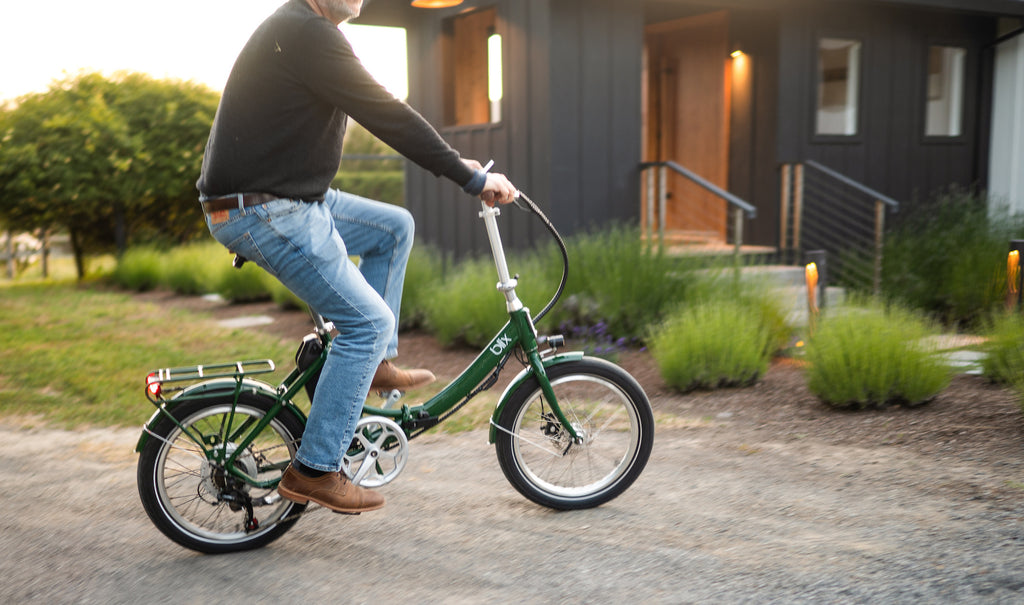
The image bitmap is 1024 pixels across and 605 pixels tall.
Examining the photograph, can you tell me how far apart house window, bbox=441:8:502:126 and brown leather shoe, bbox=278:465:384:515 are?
7.72 metres

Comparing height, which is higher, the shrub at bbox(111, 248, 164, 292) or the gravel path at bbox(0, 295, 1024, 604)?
the gravel path at bbox(0, 295, 1024, 604)

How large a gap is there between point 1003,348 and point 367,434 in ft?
12.5

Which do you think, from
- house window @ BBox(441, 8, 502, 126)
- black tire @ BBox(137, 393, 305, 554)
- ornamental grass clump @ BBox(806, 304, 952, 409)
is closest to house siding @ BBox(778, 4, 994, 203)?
house window @ BBox(441, 8, 502, 126)

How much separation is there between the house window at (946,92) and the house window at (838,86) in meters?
1.46

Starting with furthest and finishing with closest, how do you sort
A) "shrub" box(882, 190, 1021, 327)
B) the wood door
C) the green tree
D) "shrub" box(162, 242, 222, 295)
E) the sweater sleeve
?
the green tree < "shrub" box(162, 242, 222, 295) < the wood door < "shrub" box(882, 190, 1021, 327) < the sweater sleeve

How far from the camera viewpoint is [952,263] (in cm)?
888

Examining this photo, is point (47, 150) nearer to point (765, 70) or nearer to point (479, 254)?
point (479, 254)

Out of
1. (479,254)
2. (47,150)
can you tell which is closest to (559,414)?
(479,254)

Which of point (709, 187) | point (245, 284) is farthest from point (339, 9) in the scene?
point (245, 284)

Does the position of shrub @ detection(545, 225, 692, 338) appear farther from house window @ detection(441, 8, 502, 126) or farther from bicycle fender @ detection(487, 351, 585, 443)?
bicycle fender @ detection(487, 351, 585, 443)

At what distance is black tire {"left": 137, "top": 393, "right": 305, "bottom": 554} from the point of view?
301 cm

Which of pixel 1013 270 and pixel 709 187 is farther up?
pixel 709 187

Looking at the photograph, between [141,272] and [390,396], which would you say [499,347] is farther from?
[141,272]

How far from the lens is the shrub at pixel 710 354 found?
5617 mm
